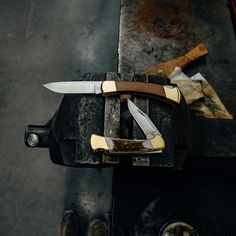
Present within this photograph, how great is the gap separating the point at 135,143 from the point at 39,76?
1.54 meters

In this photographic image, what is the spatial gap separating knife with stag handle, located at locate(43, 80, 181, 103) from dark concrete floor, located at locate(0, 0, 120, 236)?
1.07 m

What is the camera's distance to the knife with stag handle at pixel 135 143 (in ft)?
3.58

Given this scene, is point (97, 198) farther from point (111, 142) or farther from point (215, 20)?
point (215, 20)

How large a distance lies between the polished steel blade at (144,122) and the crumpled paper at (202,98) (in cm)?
48

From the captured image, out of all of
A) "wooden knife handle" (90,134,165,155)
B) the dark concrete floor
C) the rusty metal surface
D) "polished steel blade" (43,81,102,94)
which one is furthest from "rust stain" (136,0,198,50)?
"wooden knife handle" (90,134,165,155)

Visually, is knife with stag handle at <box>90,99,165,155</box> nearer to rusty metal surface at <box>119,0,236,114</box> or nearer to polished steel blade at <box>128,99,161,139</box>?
polished steel blade at <box>128,99,161,139</box>

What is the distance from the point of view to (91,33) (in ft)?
8.64

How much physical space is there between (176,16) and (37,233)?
1.48 meters

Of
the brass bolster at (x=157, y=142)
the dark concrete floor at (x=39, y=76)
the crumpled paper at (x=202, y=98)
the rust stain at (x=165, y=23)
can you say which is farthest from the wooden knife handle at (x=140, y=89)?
the dark concrete floor at (x=39, y=76)

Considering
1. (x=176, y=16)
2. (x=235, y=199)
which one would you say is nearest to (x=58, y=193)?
(x=235, y=199)

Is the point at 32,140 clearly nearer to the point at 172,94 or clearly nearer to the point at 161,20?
the point at 172,94

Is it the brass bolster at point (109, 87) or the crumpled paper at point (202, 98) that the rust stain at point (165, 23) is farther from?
the brass bolster at point (109, 87)

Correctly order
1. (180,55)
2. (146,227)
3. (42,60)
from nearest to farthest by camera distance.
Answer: (146,227) < (180,55) < (42,60)

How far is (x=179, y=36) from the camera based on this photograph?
188cm
